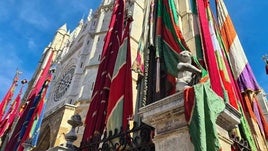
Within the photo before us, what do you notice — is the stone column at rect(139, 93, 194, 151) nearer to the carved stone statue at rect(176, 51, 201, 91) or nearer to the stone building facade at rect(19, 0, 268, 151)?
the stone building facade at rect(19, 0, 268, 151)

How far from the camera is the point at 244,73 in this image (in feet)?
20.9

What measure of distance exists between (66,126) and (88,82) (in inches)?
110

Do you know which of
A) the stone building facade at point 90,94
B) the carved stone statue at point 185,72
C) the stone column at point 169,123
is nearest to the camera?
the stone column at point 169,123

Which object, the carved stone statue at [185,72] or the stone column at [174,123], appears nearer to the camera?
the stone column at [174,123]

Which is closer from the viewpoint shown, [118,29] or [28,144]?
[118,29]

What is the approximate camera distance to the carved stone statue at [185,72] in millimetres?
3531

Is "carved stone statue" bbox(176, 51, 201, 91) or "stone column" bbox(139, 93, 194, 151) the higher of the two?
"carved stone statue" bbox(176, 51, 201, 91)

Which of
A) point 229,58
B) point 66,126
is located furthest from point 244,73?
point 66,126

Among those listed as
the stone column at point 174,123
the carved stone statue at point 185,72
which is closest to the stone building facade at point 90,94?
the stone column at point 174,123

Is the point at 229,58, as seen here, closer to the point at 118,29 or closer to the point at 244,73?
the point at 244,73

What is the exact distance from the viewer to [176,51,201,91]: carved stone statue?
3.53 metres

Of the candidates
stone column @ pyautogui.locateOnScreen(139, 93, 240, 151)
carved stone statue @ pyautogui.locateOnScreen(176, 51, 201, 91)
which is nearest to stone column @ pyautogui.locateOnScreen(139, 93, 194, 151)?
stone column @ pyautogui.locateOnScreen(139, 93, 240, 151)

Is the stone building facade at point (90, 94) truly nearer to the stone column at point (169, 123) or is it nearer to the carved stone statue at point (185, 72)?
the stone column at point (169, 123)

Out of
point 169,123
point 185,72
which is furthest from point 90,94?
point 169,123
